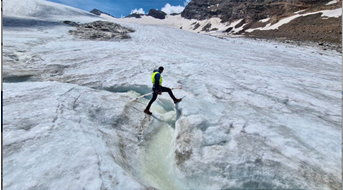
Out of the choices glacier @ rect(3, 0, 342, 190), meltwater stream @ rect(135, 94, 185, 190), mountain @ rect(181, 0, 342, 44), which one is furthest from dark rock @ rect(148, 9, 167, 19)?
meltwater stream @ rect(135, 94, 185, 190)

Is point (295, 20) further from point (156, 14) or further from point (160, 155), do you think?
point (156, 14)

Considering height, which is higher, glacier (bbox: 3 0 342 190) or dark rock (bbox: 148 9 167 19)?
dark rock (bbox: 148 9 167 19)

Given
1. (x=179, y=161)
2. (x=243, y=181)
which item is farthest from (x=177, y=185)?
(x=243, y=181)

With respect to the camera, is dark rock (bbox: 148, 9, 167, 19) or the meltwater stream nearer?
the meltwater stream

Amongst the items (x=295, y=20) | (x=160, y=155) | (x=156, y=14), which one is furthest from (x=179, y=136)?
(x=156, y=14)

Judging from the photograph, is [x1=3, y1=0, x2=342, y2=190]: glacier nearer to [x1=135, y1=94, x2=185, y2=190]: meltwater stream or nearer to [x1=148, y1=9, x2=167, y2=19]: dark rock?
[x1=135, y1=94, x2=185, y2=190]: meltwater stream

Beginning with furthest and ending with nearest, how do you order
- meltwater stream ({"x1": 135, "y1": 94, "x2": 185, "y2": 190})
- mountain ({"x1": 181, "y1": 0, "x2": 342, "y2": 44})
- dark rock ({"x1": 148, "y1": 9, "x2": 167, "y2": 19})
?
1. dark rock ({"x1": 148, "y1": 9, "x2": 167, "y2": 19})
2. mountain ({"x1": 181, "y1": 0, "x2": 342, "y2": 44})
3. meltwater stream ({"x1": 135, "y1": 94, "x2": 185, "y2": 190})

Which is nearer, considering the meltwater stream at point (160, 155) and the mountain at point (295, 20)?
the meltwater stream at point (160, 155)

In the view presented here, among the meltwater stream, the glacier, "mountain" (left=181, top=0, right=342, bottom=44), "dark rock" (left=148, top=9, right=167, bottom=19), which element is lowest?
the meltwater stream

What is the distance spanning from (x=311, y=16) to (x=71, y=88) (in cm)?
4153

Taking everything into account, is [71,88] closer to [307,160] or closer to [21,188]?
[21,188]

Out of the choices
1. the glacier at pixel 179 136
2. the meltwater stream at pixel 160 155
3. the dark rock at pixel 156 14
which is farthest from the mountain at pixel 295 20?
the dark rock at pixel 156 14

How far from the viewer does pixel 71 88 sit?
5.74m

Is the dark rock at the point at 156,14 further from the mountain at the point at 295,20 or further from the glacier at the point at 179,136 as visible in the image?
the glacier at the point at 179,136
